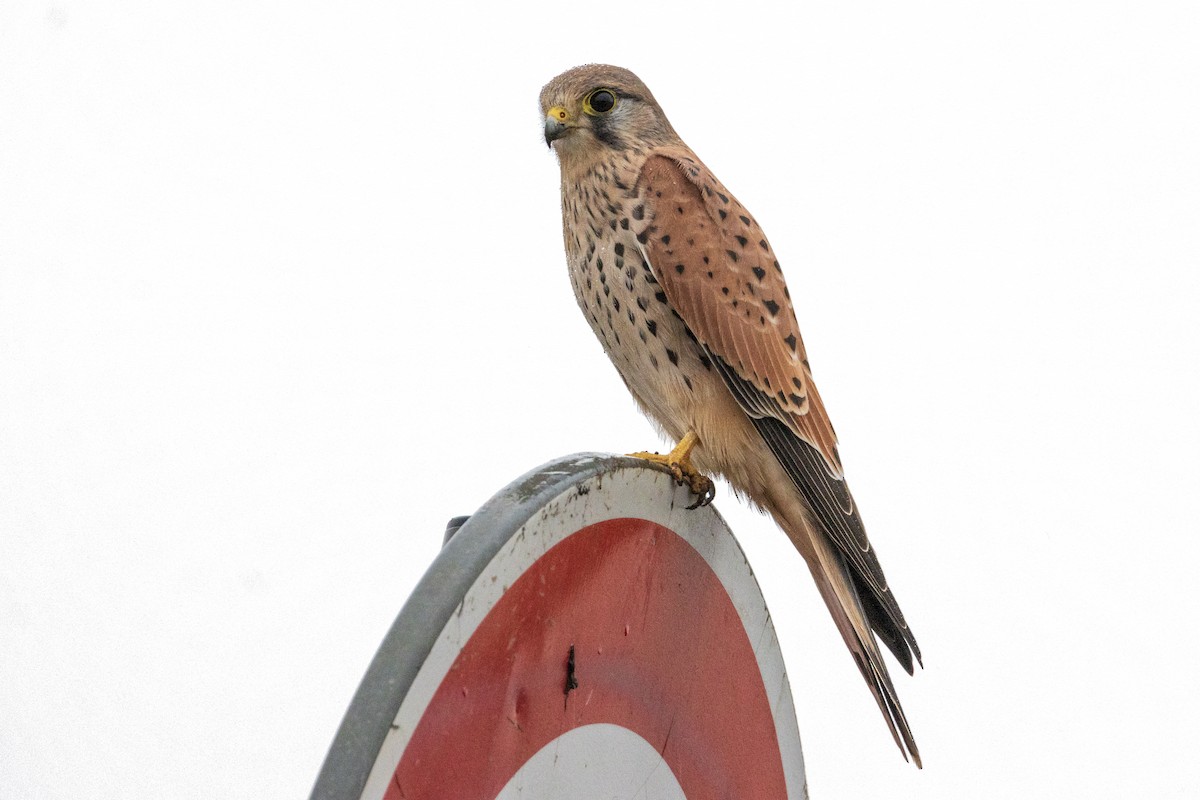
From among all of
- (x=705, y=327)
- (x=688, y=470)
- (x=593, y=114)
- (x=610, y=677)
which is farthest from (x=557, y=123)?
(x=610, y=677)

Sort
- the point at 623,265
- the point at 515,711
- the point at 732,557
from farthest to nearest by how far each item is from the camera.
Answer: the point at 623,265 → the point at 732,557 → the point at 515,711

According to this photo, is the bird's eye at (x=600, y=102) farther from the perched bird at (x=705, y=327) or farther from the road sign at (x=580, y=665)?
the road sign at (x=580, y=665)

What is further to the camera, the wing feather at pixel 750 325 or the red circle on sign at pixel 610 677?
the wing feather at pixel 750 325

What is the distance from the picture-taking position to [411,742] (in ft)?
2.61

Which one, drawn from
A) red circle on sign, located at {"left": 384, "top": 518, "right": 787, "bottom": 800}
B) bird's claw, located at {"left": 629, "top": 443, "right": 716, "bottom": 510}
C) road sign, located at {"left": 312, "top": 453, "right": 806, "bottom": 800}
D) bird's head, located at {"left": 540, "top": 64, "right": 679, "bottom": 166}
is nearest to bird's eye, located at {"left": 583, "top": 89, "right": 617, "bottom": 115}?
bird's head, located at {"left": 540, "top": 64, "right": 679, "bottom": 166}

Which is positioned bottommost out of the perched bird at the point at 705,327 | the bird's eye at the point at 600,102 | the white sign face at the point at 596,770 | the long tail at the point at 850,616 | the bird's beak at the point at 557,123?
the white sign face at the point at 596,770

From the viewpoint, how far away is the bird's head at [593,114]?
8.00ft

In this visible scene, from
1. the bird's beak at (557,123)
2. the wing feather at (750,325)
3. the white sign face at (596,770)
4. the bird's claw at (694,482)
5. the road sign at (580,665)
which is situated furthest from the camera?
the bird's beak at (557,123)

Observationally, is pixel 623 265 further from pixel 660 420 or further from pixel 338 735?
pixel 338 735

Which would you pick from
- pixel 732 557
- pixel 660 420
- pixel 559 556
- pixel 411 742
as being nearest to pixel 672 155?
pixel 660 420

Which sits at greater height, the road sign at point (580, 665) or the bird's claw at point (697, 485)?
the bird's claw at point (697, 485)

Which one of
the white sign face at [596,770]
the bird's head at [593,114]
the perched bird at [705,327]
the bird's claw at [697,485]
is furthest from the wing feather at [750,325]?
the white sign face at [596,770]

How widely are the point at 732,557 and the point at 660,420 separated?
1099 mm

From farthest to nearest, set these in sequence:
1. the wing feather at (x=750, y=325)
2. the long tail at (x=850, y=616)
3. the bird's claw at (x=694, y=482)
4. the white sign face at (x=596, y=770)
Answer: the wing feather at (x=750, y=325) < the long tail at (x=850, y=616) < the bird's claw at (x=694, y=482) < the white sign face at (x=596, y=770)
